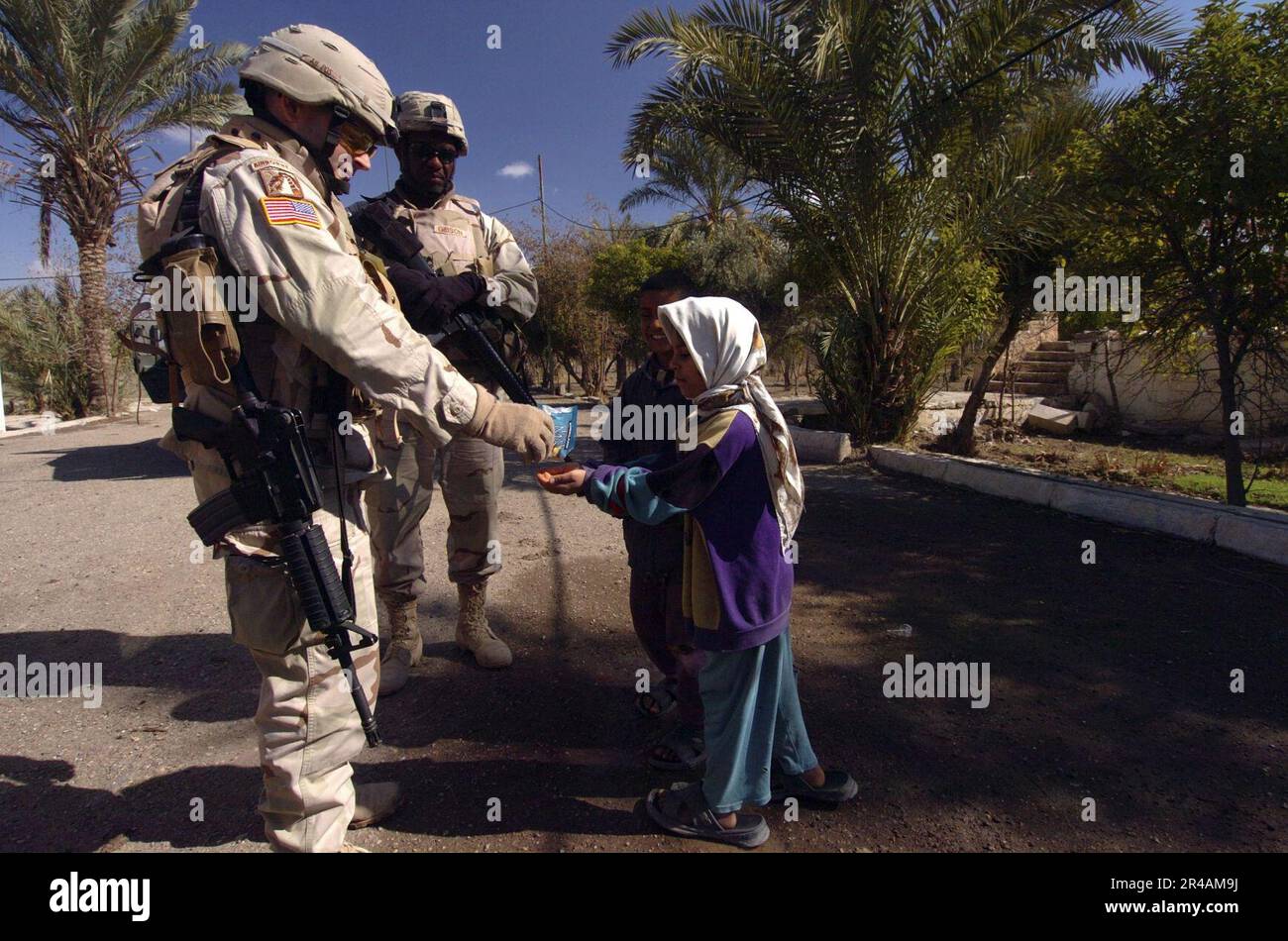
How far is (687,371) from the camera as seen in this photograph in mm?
2090

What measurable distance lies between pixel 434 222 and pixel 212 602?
250 cm

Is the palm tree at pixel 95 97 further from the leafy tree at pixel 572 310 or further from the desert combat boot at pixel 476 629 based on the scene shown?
the desert combat boot at pixel 476 629

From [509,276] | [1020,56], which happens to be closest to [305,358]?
[509,276]

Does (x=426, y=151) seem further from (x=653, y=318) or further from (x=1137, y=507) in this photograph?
(x=1137, y=507)

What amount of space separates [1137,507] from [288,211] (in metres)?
5.74

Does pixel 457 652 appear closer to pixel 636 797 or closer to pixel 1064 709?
pixel 636 797

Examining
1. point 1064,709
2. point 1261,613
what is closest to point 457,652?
point 1064,709

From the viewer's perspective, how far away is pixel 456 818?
2211 millimetres

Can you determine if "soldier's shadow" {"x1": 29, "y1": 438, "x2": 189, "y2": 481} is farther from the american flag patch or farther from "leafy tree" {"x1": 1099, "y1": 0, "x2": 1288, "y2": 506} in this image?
"leafy tree" {"x1": 1099, "y1": 0, "x2": 1288, "y2": 506}

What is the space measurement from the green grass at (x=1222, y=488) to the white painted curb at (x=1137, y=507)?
3.28 ft

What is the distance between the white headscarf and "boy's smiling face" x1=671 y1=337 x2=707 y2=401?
0.02 metres

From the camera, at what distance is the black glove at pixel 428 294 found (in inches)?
102

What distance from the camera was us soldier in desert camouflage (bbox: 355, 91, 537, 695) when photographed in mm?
2988

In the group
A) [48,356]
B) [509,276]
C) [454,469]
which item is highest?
[48,356]
